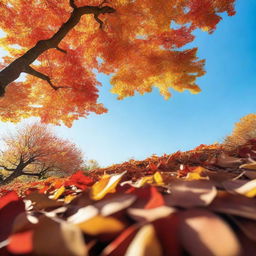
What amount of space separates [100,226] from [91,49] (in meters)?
7.12

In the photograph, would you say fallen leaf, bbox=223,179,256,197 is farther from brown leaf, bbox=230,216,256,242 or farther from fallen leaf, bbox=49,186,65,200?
fallen leaf, bbox=49,186,65,200

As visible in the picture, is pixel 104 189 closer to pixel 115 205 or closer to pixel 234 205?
pixel 115 205

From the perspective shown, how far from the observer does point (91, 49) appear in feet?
21.9

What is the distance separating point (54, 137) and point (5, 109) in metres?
6.68

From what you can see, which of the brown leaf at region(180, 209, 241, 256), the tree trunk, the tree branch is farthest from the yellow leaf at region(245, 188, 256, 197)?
the tree trunk

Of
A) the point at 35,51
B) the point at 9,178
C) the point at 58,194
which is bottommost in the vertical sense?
the point at 9,178

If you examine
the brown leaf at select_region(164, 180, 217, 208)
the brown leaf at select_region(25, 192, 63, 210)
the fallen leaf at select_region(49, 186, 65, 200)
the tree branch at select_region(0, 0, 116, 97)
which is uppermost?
the tree branch at select_region(0, 0, 116, 97)

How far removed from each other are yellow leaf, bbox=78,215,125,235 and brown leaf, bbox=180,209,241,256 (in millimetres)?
98

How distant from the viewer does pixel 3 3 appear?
5316 millimetres

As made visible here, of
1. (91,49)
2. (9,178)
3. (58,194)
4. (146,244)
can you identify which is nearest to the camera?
(146,244)

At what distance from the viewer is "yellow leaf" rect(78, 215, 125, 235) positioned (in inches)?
11.6

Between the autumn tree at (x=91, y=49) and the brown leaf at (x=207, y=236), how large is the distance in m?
4.96

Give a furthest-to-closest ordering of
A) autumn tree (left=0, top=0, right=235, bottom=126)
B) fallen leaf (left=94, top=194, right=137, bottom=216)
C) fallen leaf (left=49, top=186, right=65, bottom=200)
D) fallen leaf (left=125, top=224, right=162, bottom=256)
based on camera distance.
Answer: autumn tree (left=0, top=0, right=235, bottom=126) → fallen leaf (left=49, top=186, right=65, bottom=200) → fallen leaf (left=94, top=194, right=137, bottom=216) → fallen leaf (left=125, top=224, right=162, bottom=256)

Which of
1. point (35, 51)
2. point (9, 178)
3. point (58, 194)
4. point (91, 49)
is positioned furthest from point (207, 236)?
→ point (9, 178)
